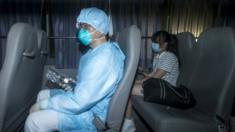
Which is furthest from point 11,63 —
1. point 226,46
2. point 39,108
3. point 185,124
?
point 226,46

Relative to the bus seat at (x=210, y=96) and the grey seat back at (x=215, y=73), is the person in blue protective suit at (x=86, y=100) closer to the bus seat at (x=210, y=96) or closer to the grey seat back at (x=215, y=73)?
the bus seat at (x=210, y=96)

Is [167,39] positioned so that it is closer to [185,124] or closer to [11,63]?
[185,124]

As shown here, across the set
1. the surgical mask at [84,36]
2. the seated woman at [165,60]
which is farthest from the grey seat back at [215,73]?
the surgical mask at [84,36]

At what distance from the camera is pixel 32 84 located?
5.16 ft

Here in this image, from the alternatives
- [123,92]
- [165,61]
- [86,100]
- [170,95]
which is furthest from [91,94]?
[165,61]

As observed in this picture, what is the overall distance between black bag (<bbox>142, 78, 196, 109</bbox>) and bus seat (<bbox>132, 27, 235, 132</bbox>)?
0.17ft

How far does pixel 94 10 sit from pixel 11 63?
0.55 meters

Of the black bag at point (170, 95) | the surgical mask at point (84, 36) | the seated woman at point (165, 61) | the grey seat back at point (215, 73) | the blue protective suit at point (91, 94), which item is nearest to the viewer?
the blue protective suit at point (91, 94)

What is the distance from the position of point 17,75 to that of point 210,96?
1.23 meters

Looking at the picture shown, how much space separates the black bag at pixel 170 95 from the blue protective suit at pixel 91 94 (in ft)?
1.98

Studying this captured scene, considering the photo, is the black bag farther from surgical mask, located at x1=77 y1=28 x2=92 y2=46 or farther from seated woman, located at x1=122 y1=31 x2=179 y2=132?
surgical mask, located at x1=77 y1=28 x2=92 y2=46

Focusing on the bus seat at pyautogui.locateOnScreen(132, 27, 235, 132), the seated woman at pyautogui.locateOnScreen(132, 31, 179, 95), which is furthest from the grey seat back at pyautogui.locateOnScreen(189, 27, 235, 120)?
the seated woman at pyautogui.locateOnScreen(132, 31, 179, 95)

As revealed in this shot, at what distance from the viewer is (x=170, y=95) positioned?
6.08ft

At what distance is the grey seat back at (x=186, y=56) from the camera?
218cm
